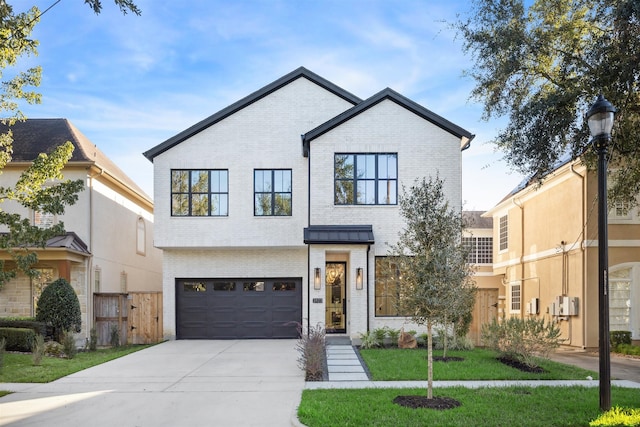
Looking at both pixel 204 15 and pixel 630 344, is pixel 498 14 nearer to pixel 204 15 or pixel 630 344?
pixel 204 15

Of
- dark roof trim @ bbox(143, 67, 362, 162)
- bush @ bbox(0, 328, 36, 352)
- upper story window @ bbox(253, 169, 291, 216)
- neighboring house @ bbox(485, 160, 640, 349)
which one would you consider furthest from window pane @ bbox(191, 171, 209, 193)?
neighboring house @ bbox(485, 160, 640, 349)

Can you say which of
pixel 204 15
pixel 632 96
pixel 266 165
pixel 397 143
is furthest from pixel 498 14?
pixel 266 165

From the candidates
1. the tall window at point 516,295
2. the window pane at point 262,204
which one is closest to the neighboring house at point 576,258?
the tall window at point 516,295

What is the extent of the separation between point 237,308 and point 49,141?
400 inches

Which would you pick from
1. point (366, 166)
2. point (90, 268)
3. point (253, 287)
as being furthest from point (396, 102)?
point (90, 268)

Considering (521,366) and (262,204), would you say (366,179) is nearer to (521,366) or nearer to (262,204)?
(262,204)

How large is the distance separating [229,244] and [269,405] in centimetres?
1064

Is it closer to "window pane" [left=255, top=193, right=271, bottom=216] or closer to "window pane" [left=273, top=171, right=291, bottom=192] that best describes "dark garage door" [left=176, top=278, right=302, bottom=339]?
"window pane" [left=255, top=193, right=271, bottom=216]

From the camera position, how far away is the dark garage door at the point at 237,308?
1945cm

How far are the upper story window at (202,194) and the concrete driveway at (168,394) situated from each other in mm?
6132

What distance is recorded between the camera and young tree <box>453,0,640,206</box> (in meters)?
12.5

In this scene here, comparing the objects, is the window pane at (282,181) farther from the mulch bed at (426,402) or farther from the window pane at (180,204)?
the mulch bed at (426,402)

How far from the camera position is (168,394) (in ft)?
32.0

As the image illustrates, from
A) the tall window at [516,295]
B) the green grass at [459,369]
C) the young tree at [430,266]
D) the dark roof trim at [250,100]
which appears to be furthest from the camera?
the tall window at [516,295]
